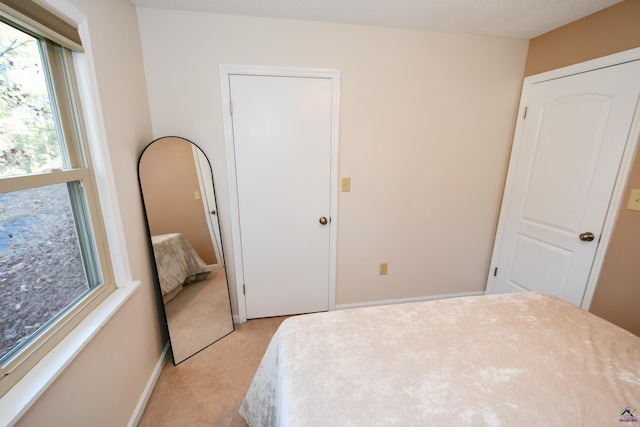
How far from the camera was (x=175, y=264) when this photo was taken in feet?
5.91

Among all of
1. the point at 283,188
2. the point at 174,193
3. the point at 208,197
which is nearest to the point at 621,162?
the point at 283,188

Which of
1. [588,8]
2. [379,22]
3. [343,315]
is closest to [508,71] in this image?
[588,8]

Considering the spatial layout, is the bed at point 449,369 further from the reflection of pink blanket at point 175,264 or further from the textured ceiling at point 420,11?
the textured ceiling at point 420,11

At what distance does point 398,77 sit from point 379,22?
15.8 inches

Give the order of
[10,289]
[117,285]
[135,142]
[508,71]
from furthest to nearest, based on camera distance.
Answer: [508,71], [135,142], [117,285], [10,289]

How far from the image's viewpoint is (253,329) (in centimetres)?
211

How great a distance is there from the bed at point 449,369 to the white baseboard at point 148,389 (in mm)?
630

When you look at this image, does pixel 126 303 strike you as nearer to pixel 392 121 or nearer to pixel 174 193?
pixel 174 193

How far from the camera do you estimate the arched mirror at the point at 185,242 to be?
165cm

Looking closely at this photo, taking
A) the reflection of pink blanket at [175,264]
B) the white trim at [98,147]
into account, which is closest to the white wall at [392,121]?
the reflection of pink blanket at [175,264]

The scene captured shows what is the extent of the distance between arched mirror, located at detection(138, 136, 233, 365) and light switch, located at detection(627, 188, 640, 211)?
2.78 m

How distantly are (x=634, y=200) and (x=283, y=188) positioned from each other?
2.29 m

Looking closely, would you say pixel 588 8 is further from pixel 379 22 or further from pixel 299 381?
pixel 299 381

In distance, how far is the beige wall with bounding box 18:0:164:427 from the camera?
961 millimetres
